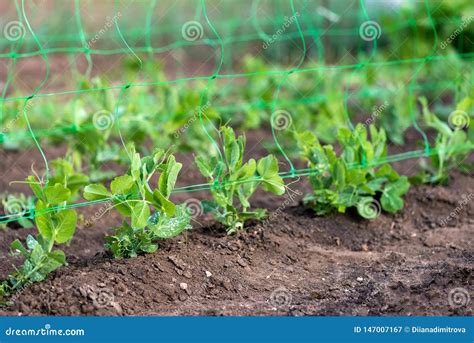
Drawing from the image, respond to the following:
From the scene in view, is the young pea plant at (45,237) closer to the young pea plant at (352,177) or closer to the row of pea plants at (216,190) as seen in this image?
the row of pea plants at (216,190)

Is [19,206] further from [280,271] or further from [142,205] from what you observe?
[280,271]

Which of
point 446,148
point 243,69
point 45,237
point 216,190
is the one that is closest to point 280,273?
point 216,190

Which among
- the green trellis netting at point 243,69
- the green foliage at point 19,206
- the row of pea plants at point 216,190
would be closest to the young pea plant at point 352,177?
the row of pea plants at point 216,190

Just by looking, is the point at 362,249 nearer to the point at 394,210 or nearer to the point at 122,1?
the point at 394,210

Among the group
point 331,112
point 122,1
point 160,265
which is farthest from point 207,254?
point 122,1

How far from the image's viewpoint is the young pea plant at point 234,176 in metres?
3.13

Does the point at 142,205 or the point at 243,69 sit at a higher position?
the point at 243,69

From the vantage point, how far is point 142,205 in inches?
114

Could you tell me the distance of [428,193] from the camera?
381 centimetres

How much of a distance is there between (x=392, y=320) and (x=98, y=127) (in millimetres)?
1910

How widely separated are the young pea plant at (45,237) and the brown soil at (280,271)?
0.20ft

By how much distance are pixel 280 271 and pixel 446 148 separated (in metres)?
1.24

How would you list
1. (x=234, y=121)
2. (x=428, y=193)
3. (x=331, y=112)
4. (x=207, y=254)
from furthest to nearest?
(x=234, y=121)
(x=331, y=112)
(x=428, y=193)
(x=207, y=254)

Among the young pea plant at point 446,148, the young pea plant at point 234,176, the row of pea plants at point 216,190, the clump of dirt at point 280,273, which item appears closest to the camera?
the clump of dirt at point 280,273
